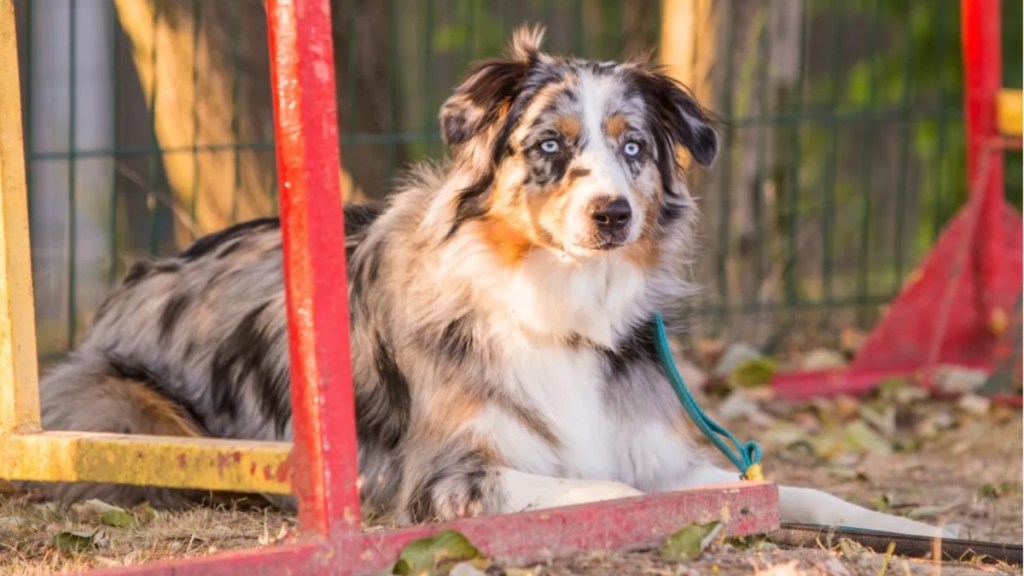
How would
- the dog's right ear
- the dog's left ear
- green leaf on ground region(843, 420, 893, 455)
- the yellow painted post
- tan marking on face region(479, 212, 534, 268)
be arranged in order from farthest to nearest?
green leaf on ground region(843, 420, 893, 455) → the dog's left ear → the dog's right ear → tan marking on face region(479, 212, 534, 268) → the yellow painted post

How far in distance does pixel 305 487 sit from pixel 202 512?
4.39 ft

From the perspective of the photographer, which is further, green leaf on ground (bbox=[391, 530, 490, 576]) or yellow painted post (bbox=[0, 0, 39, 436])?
yellow painted post (bbox=[0, 0, 39, 436])

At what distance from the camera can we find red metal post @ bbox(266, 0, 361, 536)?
9.36 feet

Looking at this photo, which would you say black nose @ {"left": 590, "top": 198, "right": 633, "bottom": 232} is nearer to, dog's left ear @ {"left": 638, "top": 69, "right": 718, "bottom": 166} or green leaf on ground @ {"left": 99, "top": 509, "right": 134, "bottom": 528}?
dog's left ear @ {"left": 638, "top": 69, "right": 718, "bottom": 166}

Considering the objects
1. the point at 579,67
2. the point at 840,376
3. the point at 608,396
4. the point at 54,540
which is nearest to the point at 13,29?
the point at 54,540

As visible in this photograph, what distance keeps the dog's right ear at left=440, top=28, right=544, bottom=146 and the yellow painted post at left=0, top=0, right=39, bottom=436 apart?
122 centimetres

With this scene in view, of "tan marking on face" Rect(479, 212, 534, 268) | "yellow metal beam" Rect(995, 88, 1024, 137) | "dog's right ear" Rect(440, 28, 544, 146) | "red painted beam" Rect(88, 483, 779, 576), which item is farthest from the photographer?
"yellow metal beam" Rect(995, 88, 1024, 137)

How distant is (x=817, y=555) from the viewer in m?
3.25

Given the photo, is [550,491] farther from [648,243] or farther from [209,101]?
[209,101]

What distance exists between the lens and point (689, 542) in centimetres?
319

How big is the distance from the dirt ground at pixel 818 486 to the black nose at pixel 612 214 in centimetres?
98

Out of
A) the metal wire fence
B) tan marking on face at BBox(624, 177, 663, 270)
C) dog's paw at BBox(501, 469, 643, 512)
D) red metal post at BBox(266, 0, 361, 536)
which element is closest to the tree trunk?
the metal wire fence

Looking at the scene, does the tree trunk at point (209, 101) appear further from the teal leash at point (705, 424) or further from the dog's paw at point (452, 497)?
the dog's paw at point (452, 497)

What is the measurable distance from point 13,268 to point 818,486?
286 cm
